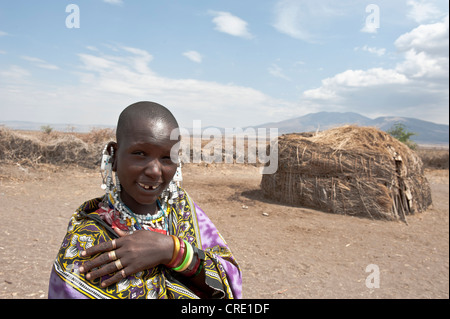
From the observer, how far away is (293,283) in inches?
152

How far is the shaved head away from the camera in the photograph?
1.19 metres

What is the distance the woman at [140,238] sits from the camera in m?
1.05

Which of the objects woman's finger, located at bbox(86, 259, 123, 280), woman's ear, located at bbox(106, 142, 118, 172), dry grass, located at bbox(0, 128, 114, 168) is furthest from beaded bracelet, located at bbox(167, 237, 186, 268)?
dry grass, located at bbox(0, 128, 114, 168)

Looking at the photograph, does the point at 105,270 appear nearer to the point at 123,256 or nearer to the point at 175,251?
the point at 123,256

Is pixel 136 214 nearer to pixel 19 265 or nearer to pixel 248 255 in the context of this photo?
pixel 19 265

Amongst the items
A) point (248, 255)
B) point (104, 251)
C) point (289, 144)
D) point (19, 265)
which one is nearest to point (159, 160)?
point (104, 251)

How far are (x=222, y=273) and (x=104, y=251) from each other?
52cm

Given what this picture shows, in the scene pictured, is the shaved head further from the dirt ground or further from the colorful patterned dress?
the dirt ground

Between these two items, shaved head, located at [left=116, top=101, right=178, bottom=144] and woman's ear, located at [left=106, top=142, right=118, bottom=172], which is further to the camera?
woman's ear, located at [left=106, top=142, right=118, bottom=172]

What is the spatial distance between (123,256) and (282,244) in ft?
15.1

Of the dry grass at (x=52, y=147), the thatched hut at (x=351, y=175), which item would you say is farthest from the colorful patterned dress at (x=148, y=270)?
the thatched hut at (x=351, y=175)

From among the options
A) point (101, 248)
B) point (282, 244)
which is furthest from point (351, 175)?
point (101, 248)

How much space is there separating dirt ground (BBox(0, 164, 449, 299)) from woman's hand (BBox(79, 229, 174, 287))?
2467 mm

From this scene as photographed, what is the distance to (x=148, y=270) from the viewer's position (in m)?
1.14
